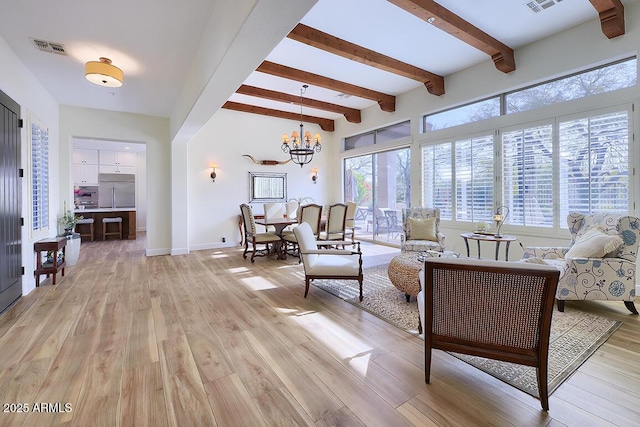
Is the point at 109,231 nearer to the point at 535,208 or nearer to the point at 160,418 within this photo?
the point at 160,418

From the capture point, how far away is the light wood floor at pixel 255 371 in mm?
1585

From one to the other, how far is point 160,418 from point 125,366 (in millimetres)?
719

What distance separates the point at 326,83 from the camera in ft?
18.0

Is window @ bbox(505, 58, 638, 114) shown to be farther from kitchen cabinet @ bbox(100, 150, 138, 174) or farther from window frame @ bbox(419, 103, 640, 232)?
kitchen cabinet @ bbox(100, 150, 138, 174)

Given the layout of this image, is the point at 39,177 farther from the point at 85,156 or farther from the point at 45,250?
the point at 85,156

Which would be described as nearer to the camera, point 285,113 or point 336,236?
Answer: point 336,236

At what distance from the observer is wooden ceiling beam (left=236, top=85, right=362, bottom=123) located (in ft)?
19.2

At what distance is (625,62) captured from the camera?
3533 mm

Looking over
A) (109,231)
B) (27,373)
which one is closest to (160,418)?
(27,373)

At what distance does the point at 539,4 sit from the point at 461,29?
84 centimetres

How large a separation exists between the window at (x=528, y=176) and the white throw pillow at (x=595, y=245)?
3.90 feet

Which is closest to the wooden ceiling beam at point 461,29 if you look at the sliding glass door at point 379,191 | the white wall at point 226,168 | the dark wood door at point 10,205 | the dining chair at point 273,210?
the sliding glass door at point 379,191

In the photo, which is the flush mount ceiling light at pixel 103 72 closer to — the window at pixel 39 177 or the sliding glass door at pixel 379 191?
the window at pixel 39 177

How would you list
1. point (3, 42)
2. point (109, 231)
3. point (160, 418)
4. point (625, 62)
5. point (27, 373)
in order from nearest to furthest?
point (160, 418), point (27, 373), point (3, 42), point (625, 62), point (109, 231)
